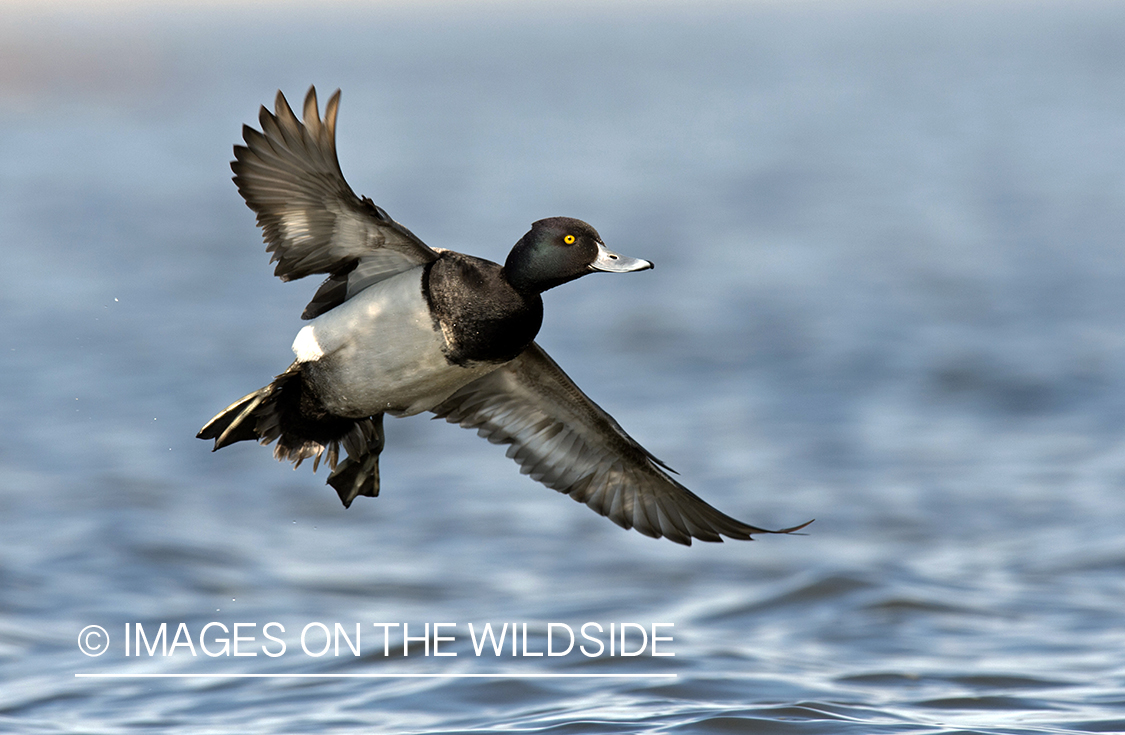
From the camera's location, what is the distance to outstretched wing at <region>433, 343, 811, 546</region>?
221 inches

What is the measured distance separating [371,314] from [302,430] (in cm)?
64

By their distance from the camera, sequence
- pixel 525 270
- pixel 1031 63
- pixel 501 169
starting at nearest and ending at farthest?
pixel 525 270, pixel 501 169, pixel 1031 63

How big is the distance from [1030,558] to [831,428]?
3.30 m

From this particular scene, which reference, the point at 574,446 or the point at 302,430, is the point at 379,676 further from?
the point at 302,430

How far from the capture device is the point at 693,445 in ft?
38.3

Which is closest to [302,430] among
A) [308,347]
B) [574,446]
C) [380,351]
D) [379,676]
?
[308,347]

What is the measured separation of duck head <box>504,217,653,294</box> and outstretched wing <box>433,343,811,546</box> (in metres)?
0.75

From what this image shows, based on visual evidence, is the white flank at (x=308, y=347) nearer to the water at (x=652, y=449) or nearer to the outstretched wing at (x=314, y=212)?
the outstretched wing at (x=314, y=212)

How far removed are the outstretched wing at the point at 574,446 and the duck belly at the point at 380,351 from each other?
2.13 feet

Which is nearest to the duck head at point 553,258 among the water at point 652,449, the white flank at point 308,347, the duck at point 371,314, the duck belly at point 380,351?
the duck at point 371,314

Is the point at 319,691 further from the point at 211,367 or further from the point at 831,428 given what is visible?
the point at 211,367

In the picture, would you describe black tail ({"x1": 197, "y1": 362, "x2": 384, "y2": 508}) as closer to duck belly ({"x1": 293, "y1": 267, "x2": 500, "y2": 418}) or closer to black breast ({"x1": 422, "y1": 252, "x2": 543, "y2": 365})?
duck belly ({"x1": 293, "y1": 267, "x2": 500, "y2": 418})

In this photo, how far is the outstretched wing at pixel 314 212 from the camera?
15.3 feet

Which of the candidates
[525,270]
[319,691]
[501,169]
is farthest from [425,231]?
[525,270]
